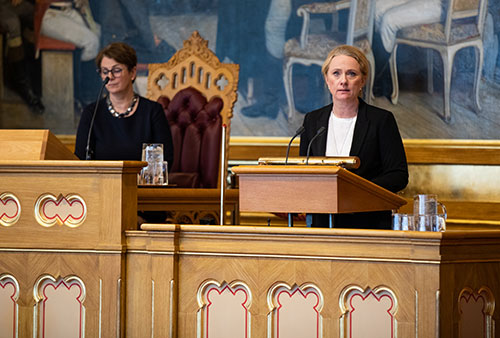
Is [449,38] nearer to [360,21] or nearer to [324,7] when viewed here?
[360,21]

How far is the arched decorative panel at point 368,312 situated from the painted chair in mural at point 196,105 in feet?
8.13

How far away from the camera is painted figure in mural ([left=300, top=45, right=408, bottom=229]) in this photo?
3781mm

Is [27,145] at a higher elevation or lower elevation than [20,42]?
lower

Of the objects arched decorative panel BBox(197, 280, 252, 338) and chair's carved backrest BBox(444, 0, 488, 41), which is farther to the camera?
chair's carved backrest BBox(444, 0, 488, 41)

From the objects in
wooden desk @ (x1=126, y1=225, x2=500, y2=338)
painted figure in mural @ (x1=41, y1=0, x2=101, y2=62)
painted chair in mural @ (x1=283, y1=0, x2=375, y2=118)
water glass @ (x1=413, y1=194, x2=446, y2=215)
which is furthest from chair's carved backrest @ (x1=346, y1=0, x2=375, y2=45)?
wooden desk @ (x1=126, y1=225, x2=500, y2=338)

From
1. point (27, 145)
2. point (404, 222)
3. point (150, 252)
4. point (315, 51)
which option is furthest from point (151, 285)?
point (315, 51)

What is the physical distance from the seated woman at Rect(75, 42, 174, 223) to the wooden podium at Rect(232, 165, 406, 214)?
1.93 m

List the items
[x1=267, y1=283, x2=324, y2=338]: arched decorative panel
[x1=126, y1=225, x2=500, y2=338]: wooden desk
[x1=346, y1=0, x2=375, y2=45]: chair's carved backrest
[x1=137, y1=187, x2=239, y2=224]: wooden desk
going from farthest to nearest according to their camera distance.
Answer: [x1=346, y1=0, x2=375, y2=45]: chair's carved backrest
[x1=137, y1=187, x2=239, y2=224]: wooden desk
[x1=267, y1=283, x2=324, y2=338]: arched decorative panel
[x1=126, y1=225, x2=500, y2=338]: wooden desk

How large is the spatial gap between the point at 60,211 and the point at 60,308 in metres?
0.36

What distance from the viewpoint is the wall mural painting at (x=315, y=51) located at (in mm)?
6016

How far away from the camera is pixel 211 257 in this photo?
2.98 metres

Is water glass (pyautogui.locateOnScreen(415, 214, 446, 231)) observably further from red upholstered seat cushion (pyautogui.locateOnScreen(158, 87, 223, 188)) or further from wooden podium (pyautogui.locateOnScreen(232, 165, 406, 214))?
red upholstered seat cushion (pyautogui.locateOnScreen(158, 87, 223, 188))

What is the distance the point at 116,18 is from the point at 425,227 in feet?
14.9

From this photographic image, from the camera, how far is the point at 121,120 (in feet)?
16.1
